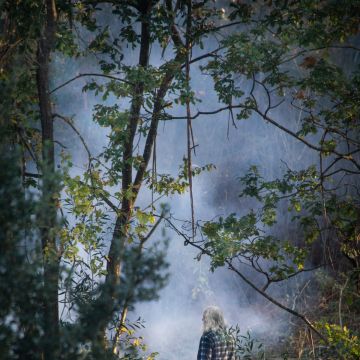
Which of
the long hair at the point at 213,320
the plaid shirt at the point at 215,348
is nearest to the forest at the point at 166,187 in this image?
the plaid shirt at the point at 215,348

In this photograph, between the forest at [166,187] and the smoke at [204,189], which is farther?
the smoke at [204,189]

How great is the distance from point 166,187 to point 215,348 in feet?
6.30

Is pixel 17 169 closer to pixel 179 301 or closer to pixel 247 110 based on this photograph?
pixel 247 110

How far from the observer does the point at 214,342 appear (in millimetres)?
6711

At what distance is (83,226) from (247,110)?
253 centimetres

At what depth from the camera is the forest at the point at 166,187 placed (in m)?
2.61

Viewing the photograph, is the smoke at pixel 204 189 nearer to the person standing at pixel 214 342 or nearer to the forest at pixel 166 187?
the forest at pixel 166 187

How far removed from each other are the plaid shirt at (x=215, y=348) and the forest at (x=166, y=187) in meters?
0.40

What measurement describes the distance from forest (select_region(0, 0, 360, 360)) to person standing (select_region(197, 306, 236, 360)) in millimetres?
413

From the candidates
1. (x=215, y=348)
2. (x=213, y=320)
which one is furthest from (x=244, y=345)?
(x=213, y=320)

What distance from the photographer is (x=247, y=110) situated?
6.46 metres

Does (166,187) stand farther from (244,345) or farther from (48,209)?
(48,209)

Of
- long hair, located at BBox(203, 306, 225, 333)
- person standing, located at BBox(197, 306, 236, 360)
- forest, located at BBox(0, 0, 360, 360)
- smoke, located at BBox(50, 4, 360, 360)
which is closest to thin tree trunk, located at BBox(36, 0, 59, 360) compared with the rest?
forest, located at BBox(0, 0, 360, 360)

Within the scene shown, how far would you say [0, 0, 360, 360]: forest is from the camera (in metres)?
2.61
